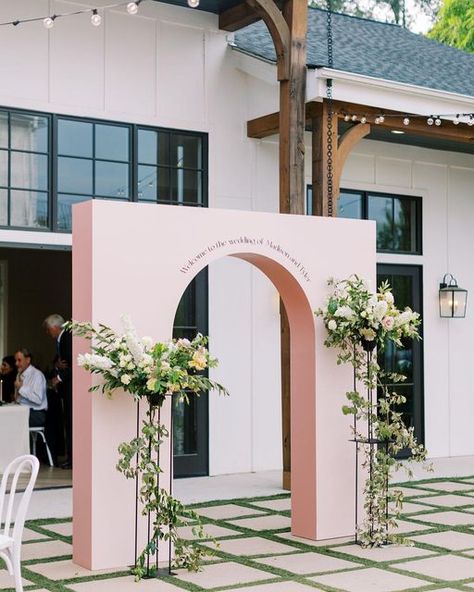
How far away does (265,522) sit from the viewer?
761cm

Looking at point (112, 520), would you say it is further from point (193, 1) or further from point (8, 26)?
point (8, 26)

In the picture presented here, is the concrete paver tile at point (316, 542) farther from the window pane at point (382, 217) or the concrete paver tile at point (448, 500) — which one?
the window pane at point (382, 217)

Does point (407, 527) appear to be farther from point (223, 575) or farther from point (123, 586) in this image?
point (123, 586)

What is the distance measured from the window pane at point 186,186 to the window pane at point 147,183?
0.72 feet

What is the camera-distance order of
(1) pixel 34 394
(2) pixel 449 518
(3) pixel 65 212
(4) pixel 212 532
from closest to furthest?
(4) pixel 212 532 < (2) pixel 449 518 < (3) pixel 65 212 < (1) pixel 34 394

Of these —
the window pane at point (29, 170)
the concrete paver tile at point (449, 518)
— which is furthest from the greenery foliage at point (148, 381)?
the window pane at point (29, 170)

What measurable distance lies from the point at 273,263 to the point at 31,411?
4.42m

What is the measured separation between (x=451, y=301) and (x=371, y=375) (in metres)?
4.87

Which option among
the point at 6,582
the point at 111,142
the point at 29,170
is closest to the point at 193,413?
the point at 111,142

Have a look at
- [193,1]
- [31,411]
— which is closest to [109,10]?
[193,1]

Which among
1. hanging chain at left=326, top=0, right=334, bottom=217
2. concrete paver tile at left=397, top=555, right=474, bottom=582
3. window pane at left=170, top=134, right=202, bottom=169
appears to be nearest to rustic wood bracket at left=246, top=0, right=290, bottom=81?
hanging chain at left=326, top=0, right=334, bottom=217

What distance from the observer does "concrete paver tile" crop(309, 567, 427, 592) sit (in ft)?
18.7

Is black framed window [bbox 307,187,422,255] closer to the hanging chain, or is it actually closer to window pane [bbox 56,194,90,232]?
the hanging chain

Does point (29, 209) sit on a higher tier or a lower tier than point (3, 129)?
lower
